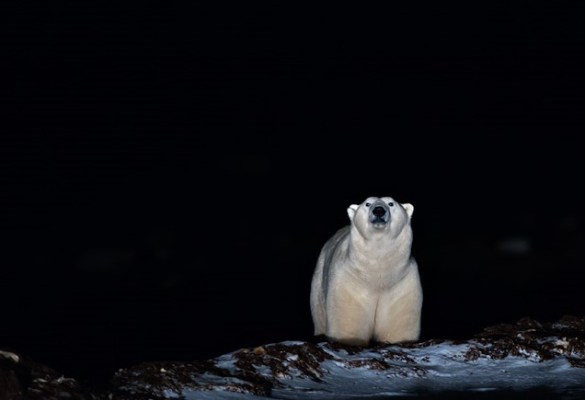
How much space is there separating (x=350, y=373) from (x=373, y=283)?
179cm

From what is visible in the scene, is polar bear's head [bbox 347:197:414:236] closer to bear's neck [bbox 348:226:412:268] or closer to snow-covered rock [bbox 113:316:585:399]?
bear's neck [bbox 348:226:412:268]

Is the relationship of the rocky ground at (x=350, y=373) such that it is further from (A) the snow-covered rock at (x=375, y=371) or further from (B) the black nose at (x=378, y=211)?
(B) the black nose at (x=378, y=211)

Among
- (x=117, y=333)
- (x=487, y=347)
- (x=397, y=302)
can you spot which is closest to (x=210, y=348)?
(x=117, y=333)

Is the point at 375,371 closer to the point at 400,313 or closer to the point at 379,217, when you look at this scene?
the point at 379,217

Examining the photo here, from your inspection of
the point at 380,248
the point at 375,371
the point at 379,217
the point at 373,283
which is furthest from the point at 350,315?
the point at 375,371

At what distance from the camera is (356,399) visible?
626 centimetres

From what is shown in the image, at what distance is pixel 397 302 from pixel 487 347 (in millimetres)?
1374

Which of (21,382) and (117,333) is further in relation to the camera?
(117,333)

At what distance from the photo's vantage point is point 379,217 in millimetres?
8023

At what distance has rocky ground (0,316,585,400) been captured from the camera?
577 cm

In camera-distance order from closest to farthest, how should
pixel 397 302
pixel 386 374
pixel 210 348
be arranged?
pixel 386 374, pixel 397 302, pixel 210 348

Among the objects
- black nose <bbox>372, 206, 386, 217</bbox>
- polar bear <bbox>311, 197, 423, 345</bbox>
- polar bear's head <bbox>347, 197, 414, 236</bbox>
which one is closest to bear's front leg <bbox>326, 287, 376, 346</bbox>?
polar bear <bbox>311, 197, 423, 345</bbox>

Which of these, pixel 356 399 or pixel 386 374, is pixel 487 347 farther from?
pixel 356 399

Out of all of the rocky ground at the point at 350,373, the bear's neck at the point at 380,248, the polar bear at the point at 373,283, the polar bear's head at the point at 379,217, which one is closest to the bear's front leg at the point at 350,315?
the polar bear at the point at 373,283
